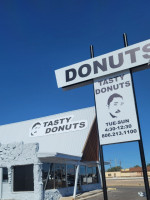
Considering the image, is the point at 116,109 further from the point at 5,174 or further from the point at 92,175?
the point at 92,175

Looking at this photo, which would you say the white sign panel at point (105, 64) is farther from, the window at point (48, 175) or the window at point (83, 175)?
the window at point (83, 175)

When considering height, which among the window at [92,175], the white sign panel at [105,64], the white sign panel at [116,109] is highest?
→ the white sign panel at [105,64]

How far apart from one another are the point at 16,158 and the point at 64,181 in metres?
4.41

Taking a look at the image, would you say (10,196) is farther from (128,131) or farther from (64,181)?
(128,131)

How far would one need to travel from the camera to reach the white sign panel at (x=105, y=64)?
757cm

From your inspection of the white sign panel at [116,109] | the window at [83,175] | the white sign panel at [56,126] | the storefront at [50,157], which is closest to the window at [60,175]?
the storefront at [50,157]

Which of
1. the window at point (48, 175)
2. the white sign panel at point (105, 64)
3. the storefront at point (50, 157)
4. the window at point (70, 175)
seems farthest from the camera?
the window at point (70, 175)

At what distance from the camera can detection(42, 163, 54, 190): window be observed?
16.5m

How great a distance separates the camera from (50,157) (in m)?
15.7

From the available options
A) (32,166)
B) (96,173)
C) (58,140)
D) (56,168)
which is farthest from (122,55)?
(96,173)

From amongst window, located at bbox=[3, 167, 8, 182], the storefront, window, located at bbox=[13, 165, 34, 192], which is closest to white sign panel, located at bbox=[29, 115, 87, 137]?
the storefront

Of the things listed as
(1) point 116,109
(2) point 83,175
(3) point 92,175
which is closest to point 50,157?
(2) point 83,175

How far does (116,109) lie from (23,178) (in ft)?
37.7

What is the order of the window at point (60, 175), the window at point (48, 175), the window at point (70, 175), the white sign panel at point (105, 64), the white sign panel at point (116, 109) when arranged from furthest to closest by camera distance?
the window at point (70, 175)
the window at point (60, 175)
the window at point (48, 175)
the white sign panel at point (105, 64)
the white sign panel at point (116, 109)
